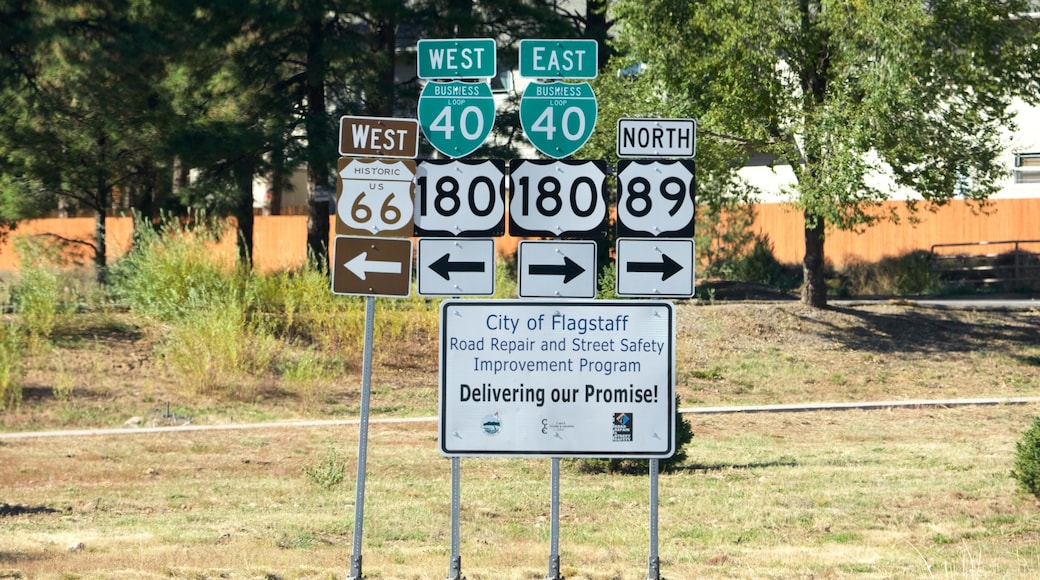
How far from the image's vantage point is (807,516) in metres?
10.7

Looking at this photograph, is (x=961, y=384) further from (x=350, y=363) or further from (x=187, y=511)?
(x=187, y=511)

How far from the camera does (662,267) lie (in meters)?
8.00

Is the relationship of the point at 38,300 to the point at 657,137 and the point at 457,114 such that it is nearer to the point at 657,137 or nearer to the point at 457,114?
the point at 457,114

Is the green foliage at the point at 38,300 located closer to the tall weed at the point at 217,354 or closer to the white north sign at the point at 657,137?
the tall weed at the point at 217,354

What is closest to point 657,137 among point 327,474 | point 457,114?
point 457,114

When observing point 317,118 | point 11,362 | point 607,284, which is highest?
point 317,118

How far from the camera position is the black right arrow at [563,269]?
8.03 meters

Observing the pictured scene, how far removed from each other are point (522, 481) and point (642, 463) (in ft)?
4.96

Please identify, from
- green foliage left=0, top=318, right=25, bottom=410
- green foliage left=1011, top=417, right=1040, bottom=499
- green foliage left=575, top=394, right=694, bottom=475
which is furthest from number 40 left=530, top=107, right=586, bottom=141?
green foliage left=0, top=318, right=25, bottom=410

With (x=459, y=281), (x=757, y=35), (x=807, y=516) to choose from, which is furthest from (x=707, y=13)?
(x=459, y=281)

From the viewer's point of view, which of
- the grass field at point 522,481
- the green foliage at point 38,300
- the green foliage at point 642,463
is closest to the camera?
the grass field at point 522,481

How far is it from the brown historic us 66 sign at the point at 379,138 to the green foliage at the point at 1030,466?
6.12m

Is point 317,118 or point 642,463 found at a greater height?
point 317,118

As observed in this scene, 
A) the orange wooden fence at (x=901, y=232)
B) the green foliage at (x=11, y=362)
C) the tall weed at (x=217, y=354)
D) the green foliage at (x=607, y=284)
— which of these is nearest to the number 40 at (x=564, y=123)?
the green foliage at (x=607, y=284)
